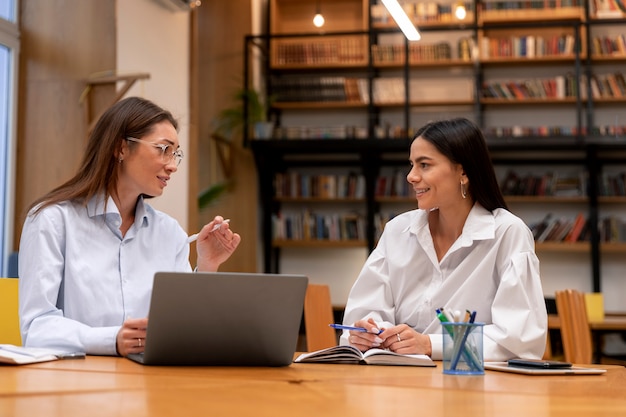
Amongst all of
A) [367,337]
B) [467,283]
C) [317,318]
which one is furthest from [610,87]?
[367,337]

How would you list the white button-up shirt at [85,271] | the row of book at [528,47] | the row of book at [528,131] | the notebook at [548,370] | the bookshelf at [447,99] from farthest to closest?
the row of book at [528,47] < the bookshelf at [447,99] < the row of book at [528,131] < the white button-up shirt at [85,271] < the notebook at [548,370]

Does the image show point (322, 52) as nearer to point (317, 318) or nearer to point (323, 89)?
point (323, 89)

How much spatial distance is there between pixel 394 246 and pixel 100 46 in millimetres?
3452

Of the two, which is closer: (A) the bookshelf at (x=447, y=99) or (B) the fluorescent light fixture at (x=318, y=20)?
(A) the bookshelf at (x=447, y=99)

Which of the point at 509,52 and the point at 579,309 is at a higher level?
the point at 509,52

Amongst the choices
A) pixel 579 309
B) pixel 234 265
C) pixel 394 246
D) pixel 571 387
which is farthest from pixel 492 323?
pixel 234 265

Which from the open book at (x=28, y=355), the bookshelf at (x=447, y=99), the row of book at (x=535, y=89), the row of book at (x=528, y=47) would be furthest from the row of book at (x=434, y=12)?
the open book at (x=28, y=355)

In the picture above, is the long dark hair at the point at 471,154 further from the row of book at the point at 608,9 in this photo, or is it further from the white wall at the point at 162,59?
the row of book at the point at 608,9

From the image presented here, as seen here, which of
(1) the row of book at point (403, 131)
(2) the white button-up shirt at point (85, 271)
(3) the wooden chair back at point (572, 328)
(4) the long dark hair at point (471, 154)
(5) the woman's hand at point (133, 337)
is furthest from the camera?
(1) the row of book at point (403, 131)

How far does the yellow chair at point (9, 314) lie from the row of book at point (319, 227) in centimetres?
630

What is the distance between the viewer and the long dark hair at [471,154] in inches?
99.0

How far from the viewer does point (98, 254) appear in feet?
7.21

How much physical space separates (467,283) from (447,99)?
628cm

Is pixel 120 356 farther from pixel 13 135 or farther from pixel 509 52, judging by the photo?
pixel 509 52
